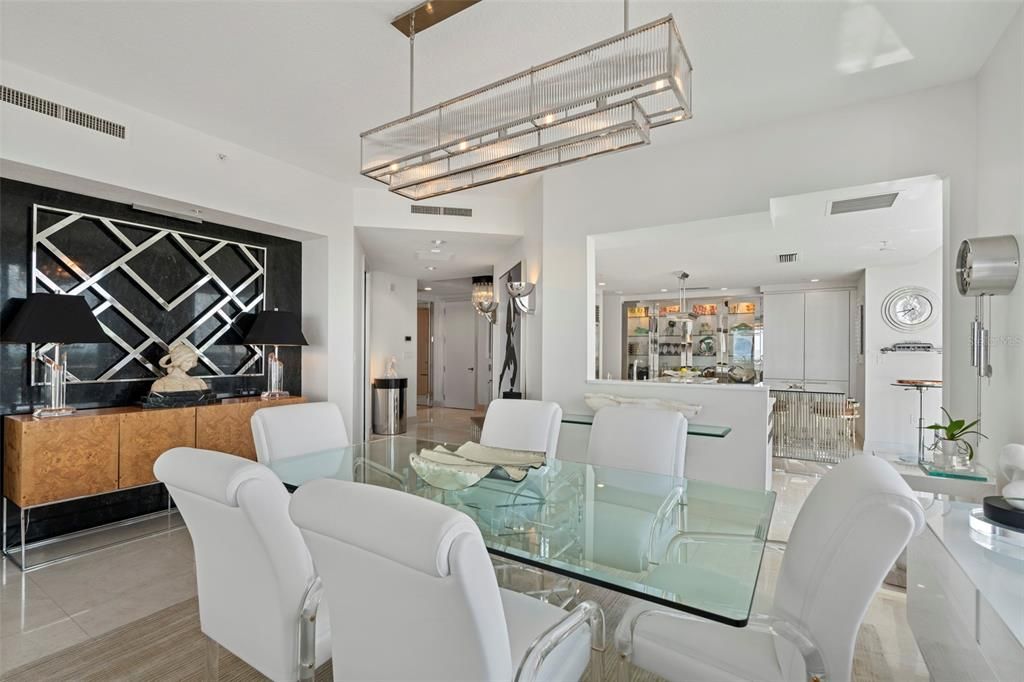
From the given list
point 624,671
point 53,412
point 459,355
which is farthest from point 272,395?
point 459,355

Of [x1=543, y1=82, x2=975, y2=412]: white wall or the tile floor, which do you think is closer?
the tile floor

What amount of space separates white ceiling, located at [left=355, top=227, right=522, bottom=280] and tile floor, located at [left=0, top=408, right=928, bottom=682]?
3342 millimetres

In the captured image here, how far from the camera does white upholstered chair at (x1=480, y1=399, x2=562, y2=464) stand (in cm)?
304

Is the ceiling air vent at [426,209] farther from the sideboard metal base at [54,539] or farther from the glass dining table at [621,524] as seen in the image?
the sideboard metal base at [54,539]

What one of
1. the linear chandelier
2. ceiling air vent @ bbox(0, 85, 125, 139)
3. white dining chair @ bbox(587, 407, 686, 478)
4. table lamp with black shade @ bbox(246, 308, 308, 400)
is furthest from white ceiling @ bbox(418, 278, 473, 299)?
white dining chair @ bbox(587, 407, 686, 478)

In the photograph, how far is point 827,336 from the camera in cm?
775

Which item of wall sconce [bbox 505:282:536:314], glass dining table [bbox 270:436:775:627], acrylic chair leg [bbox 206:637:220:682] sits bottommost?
acrylic chair leg [bbox 206:637:220:682]

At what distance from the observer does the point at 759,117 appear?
340 centimetres

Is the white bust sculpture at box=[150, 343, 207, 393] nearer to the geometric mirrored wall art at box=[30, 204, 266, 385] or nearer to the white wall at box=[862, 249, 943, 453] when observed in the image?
the geometric mirrored wall art at box=[30, 204, 266, 385]

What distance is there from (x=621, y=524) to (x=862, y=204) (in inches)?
130

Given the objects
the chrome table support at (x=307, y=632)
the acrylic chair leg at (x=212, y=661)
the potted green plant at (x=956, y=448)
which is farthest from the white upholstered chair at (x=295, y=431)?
the potted green plant at (x=956, y=448)

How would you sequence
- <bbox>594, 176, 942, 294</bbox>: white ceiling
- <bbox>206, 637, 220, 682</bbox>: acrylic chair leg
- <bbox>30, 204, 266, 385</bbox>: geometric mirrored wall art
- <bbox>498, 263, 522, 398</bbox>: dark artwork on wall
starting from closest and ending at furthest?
<bbox>206, 637, 220, 682</bbox>: acrylic chair leg < <bbox>30, 204, 266, 385</bbox>: geometric mirrored wall art < <bbox>594, 176, 942, 294</bbox>: white ceiling < <bbox>498, 263, 522, 398</bbox>: dark artwork on wall

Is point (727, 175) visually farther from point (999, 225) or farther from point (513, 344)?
point (513, 344)

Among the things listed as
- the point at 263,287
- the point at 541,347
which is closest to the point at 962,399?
the point at 541,347
